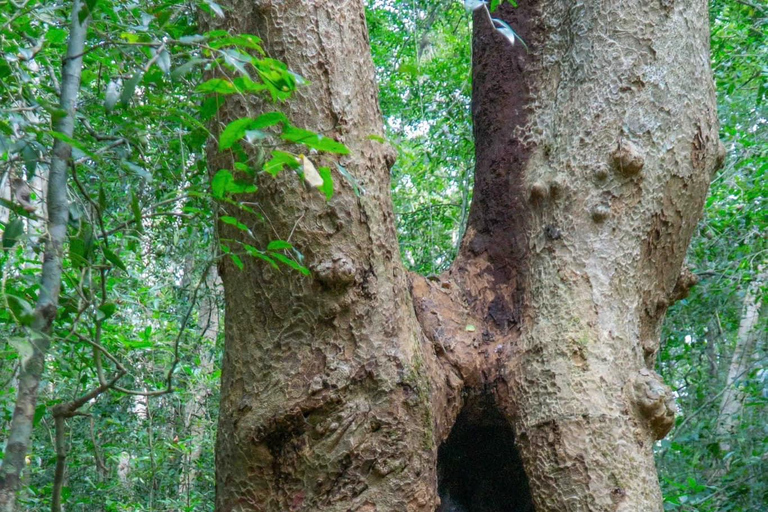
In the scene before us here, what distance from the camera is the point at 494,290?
278 centimetres

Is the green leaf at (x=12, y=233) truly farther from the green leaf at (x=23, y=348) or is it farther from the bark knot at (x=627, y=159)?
the bark knot at (x=627, y=159)

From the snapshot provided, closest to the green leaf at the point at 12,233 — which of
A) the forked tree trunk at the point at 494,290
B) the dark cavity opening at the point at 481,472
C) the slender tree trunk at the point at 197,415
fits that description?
the forked tree trunk at the point at 494,290

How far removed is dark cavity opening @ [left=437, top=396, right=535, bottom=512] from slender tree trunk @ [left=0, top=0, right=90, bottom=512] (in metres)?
1.78

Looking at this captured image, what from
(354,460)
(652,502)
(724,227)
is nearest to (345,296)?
(354,460)

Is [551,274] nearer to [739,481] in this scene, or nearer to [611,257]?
[611,257]

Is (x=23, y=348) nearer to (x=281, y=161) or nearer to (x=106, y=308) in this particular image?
(x=106, y=308)

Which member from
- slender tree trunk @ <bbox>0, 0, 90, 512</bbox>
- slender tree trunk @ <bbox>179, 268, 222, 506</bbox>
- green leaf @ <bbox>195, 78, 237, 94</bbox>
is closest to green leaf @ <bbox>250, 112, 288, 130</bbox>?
green leaf @ <bbox>195, 78, 237, 94</bbox>

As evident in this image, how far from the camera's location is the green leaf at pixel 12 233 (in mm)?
1265

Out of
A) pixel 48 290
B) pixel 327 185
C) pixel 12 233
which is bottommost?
pixel 48 290

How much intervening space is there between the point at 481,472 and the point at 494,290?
727 mm

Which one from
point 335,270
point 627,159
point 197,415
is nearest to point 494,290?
point 627,159

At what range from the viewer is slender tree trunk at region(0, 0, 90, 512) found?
1146 millimetres

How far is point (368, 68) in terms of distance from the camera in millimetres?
2186

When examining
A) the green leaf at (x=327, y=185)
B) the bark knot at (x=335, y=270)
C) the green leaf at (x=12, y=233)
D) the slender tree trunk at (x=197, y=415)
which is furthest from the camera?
the slender tree trunk at (x=197, y=415)
